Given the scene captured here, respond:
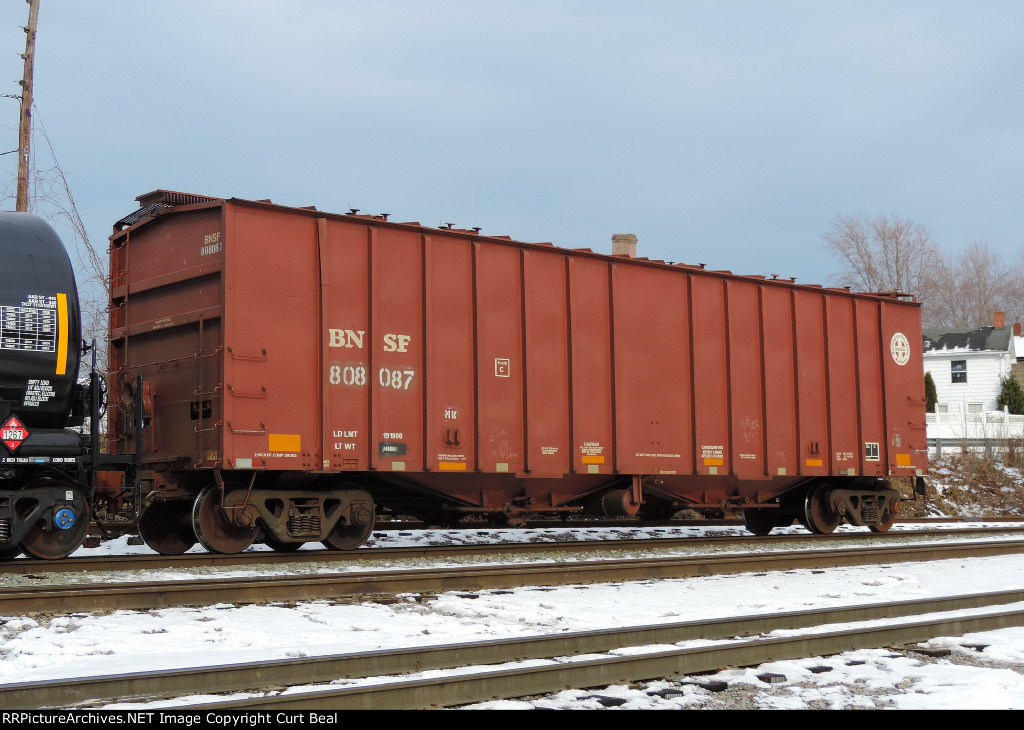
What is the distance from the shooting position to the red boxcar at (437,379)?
11430mm

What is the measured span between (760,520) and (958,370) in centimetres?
4062

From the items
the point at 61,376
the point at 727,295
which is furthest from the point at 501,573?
the point at 727,295

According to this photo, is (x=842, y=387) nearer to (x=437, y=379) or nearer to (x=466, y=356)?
(x=466, y=356)

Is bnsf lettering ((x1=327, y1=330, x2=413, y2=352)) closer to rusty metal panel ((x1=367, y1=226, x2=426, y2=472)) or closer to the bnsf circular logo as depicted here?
rusty metal panel ((x1=367, y1=226, x2=426, y2=472))

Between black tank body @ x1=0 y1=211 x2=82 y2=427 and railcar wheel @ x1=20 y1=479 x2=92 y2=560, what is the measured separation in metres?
0.84

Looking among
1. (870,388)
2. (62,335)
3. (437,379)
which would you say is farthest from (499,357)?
(870,388)

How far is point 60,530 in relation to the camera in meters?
10.1

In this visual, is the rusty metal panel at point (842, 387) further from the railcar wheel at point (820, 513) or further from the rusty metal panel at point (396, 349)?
the rusty metal panel at point (396, 349)

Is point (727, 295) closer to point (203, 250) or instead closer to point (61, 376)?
point (203, 250)

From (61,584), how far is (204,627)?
2612mm

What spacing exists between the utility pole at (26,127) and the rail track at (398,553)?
10.3m

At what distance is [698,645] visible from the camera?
6.90 m

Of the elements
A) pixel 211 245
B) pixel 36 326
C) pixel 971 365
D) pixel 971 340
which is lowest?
pixel 36 326

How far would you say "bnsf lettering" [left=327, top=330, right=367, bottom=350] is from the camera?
39.1 ft
